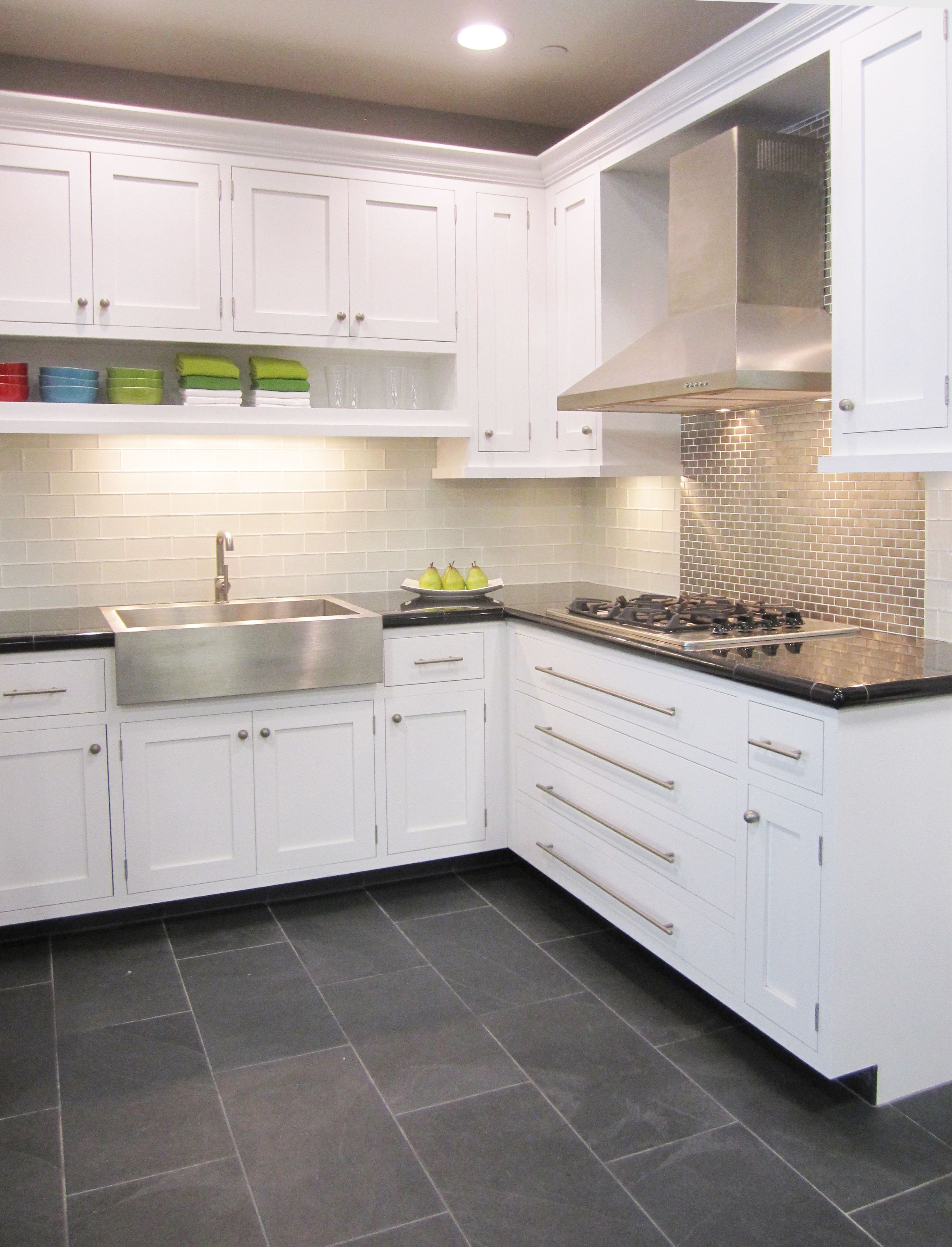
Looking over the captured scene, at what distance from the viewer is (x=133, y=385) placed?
3293 millimetres

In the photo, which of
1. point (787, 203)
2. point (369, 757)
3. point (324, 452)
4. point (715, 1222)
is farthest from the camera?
point (324, 452)

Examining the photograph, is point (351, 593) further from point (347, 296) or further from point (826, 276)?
point (826, 276)

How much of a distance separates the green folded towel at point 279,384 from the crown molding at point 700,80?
1.19 metres

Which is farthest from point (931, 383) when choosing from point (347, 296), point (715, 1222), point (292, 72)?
point (292, 72)

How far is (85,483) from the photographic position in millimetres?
3527

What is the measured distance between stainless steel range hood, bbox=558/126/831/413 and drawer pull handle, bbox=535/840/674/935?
53.5 inches

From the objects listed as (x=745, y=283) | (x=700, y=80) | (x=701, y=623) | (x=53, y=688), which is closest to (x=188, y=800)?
(x=53, y=688)

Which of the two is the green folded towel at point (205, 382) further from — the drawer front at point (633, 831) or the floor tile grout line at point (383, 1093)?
the floor tile grout line at point (383, 1093)

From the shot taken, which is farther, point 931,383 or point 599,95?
point 599,95

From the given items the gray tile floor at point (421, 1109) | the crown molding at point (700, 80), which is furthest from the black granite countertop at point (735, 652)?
the crown molding at point (700, 80)

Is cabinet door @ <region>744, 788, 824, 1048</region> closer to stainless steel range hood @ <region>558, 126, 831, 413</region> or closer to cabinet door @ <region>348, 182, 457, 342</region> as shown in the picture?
stainless steel range hood @ <region>558, 126, 831, 413</region>

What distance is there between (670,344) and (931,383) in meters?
0.91

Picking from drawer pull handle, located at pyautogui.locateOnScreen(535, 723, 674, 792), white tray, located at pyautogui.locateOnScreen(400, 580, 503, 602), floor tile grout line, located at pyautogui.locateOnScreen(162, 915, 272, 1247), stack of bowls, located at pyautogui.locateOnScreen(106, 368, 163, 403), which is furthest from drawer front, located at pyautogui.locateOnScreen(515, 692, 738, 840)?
stack of bowls, located at pyautogui.locateOnScreen(106, 368, 163, 403)

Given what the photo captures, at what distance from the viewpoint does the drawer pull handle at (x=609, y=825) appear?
2689mm
